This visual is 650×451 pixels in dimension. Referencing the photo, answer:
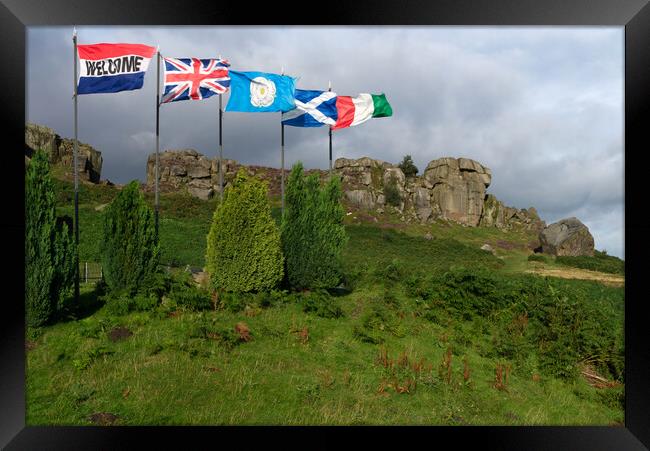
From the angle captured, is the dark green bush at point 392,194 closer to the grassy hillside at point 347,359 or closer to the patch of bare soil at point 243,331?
the grassy hillside at point 347,359

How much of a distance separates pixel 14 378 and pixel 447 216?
1752 inches

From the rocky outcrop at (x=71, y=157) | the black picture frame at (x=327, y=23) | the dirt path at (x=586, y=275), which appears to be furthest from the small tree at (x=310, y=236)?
the rocky outcrop at (x=71, y=157)

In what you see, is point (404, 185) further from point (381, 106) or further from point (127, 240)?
point (127, 240)

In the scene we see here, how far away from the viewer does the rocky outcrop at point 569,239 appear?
91.1 ft

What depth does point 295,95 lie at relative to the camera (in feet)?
36.1

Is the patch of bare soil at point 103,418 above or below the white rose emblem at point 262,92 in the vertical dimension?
below

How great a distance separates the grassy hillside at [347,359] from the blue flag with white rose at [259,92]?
181 inches

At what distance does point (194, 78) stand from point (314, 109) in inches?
123

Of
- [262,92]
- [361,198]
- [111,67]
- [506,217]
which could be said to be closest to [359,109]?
[262,92]

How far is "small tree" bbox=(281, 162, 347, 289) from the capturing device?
954cm

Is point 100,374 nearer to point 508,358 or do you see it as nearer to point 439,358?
point 439,358

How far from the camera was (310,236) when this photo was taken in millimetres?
9617

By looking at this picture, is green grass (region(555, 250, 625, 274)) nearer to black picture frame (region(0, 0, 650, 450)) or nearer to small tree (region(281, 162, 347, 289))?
small tree (region(281, 162, 347, 289))

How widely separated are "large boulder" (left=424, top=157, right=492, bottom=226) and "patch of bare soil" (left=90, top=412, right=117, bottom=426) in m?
43.4
